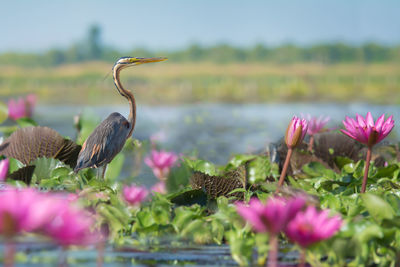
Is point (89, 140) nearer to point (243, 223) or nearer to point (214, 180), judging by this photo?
point (214, 180)

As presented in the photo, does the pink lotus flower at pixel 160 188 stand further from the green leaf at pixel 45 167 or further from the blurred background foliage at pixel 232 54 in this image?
the blurred background foliage at pixel 232 54

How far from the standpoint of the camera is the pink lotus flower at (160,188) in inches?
111

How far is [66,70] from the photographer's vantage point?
5153 centimetres

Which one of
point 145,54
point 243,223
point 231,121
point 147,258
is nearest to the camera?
point 147,258

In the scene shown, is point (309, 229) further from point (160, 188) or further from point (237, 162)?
point (237, 162)

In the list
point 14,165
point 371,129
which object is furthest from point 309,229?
point 14,165

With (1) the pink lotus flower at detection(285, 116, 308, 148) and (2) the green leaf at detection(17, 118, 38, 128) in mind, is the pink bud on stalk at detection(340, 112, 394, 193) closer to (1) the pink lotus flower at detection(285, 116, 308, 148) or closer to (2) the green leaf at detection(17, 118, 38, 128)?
(1) the pink lotus flower at detection(285, 116, 308, 148)

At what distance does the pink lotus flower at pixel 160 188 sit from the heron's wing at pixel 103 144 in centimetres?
36

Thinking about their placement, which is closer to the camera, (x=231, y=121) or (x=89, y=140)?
(x=89, y=140)

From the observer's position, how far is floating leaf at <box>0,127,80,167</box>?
10.8 ft

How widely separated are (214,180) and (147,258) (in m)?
0.82

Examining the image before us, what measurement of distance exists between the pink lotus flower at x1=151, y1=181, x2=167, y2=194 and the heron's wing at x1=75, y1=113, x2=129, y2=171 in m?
0.36

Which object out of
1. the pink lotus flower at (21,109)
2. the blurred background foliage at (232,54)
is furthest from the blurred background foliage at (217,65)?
the pink lotus flower at (21,109)

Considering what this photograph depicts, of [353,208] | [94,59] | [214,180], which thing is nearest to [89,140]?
[214,180]
